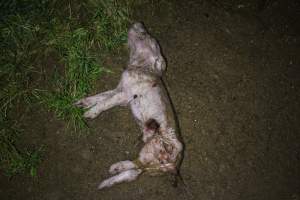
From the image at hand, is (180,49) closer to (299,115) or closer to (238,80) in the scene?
(238,80)

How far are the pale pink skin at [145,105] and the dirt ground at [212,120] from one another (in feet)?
1.12

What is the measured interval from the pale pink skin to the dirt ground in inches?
13.4

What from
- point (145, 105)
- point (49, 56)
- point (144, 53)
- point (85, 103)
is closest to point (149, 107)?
point (145, 105)

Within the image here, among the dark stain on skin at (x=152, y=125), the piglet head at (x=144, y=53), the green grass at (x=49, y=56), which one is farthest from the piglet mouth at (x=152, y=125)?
the green grass at (x=49, y=56)

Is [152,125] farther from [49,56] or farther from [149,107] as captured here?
[49,56]

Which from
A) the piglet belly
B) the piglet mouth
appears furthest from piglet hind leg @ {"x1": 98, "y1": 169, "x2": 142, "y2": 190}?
the piglet belly

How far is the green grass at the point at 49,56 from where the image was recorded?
3.88 metres

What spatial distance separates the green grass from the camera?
388 centimetres

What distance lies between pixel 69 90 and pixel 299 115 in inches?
134

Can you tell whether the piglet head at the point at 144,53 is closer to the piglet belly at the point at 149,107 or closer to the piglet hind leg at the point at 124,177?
the piglet belly at the point at 149,107

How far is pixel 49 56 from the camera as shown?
13.8ft

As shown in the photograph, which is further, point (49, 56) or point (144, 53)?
point (49, 56)

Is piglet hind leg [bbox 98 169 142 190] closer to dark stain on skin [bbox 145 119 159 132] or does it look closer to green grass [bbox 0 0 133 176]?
dark stain on skin [bbox 145 119 159 132]

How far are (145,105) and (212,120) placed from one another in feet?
3.81
